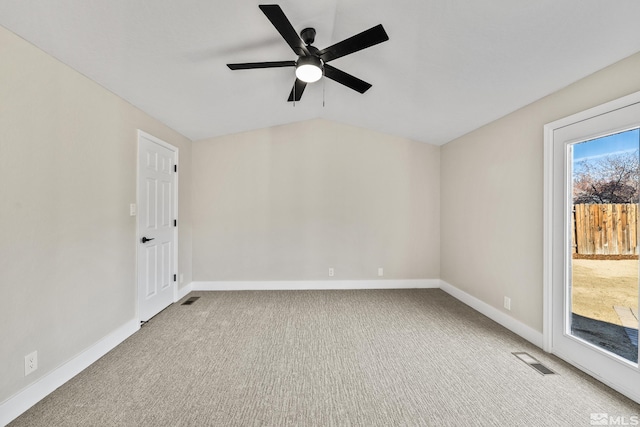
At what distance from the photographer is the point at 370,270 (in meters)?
4.36

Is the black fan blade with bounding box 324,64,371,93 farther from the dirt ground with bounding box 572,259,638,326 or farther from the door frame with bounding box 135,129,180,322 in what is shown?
the dirt ground with bounding box 572,259,638,326

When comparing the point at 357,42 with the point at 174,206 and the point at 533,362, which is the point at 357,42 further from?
the point at 174,206

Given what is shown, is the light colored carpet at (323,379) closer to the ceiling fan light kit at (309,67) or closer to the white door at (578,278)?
the white door at (578,278)

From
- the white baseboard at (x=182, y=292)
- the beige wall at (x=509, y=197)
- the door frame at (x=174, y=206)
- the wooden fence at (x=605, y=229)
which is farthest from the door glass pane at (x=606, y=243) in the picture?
the white baseboard at (x=182, y=292)

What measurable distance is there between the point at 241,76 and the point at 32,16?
1409mm

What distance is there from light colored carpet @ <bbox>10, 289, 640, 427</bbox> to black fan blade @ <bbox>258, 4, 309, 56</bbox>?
7.67ft

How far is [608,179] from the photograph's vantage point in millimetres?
2027

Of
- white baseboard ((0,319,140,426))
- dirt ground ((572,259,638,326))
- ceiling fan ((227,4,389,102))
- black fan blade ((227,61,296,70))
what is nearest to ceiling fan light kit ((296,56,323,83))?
ceiling fan ((227,4,389,102))

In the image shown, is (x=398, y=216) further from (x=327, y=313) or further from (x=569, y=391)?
(x=569, y=391)

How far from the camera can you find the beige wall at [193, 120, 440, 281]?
4.25 meters

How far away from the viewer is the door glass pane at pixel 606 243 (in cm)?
186

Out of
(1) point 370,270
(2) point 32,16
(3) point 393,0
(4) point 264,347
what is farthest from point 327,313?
(2) point 32,16

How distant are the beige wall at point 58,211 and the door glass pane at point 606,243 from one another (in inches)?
158

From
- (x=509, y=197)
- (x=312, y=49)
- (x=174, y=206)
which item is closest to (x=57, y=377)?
(x=174, y=206)
